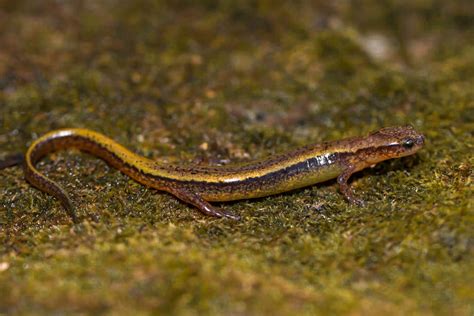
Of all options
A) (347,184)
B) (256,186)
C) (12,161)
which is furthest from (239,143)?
(12,161)

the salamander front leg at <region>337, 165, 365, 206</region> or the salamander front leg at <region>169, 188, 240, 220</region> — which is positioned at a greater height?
the salamander front leg at <region>337, 165, 365, 206</region>

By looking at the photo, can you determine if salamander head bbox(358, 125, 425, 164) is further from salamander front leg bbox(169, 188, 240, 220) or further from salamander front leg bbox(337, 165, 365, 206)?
salamander front leg bbox(169, 188, 240, 220)

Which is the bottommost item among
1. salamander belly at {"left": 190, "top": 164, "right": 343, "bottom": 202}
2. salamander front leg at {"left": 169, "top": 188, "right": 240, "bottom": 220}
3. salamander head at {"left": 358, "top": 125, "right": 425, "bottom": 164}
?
salamander front leg at {"left": 169, "top": 188, "right": 240, "bottom": 220}

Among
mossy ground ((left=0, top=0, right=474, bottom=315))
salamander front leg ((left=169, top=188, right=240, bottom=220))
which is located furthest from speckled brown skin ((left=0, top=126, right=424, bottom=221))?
mossy ground ((left=0, top=0, right=474, bottom=315))

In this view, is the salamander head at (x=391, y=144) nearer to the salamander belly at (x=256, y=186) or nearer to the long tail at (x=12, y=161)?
the salamander belly at (x=256, y=186)

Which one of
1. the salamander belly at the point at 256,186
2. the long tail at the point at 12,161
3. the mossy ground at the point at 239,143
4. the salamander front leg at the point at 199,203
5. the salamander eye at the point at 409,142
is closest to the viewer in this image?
the mossy ground at the point at 239,143

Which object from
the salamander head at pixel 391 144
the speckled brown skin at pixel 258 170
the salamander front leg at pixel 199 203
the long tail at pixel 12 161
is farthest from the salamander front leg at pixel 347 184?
the long tail at pixel 12 161

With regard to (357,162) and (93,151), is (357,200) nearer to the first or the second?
(357,162)
